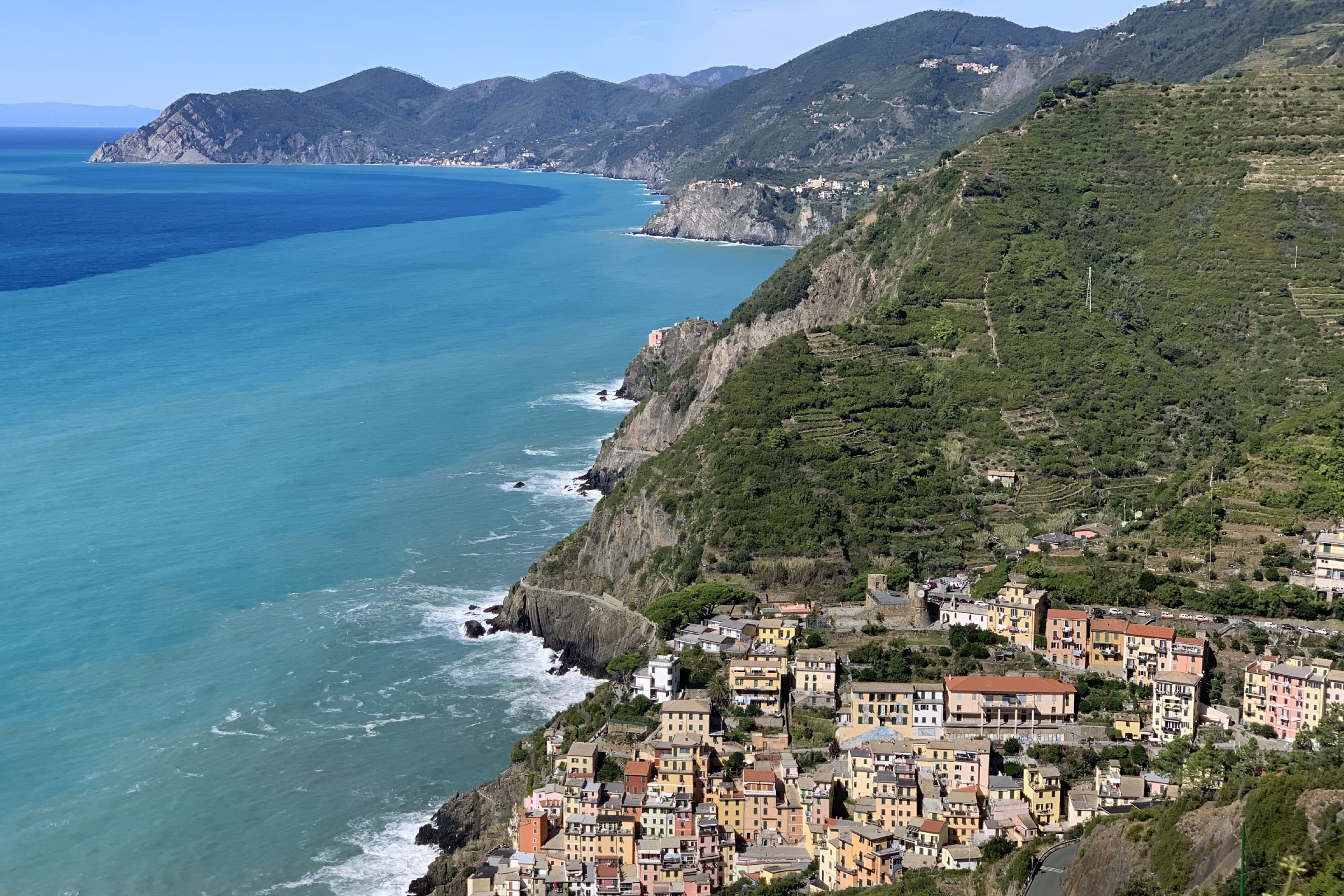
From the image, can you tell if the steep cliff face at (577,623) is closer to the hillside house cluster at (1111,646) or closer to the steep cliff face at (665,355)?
the hillside house cluster at (1111,646)

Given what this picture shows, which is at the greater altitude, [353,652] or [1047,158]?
[1047,158]

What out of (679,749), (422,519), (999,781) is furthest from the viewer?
(422,519)

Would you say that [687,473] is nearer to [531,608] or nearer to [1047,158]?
[531,608]

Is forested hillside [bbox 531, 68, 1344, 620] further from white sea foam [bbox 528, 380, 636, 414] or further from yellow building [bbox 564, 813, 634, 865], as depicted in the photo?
yellow building [bbox 564, 813, 634, 865]

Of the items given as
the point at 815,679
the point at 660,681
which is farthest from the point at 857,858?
the point at 660,681

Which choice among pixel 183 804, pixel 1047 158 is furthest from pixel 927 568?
pixel 1047 158

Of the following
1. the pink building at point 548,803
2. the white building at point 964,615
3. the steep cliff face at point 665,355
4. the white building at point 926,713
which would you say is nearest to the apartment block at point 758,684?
the white building at point 926,713

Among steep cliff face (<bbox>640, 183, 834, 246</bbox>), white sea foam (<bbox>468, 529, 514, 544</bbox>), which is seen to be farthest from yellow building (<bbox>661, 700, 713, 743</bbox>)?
steep cliff face (<bbox>640, 183, 834, 246</bbox>)

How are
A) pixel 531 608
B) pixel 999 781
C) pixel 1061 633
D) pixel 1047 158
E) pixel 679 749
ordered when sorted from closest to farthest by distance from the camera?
pixel 999 781, pixel 679 749, pixel 1061 633, pixel 531 608, pixel 1047 158
